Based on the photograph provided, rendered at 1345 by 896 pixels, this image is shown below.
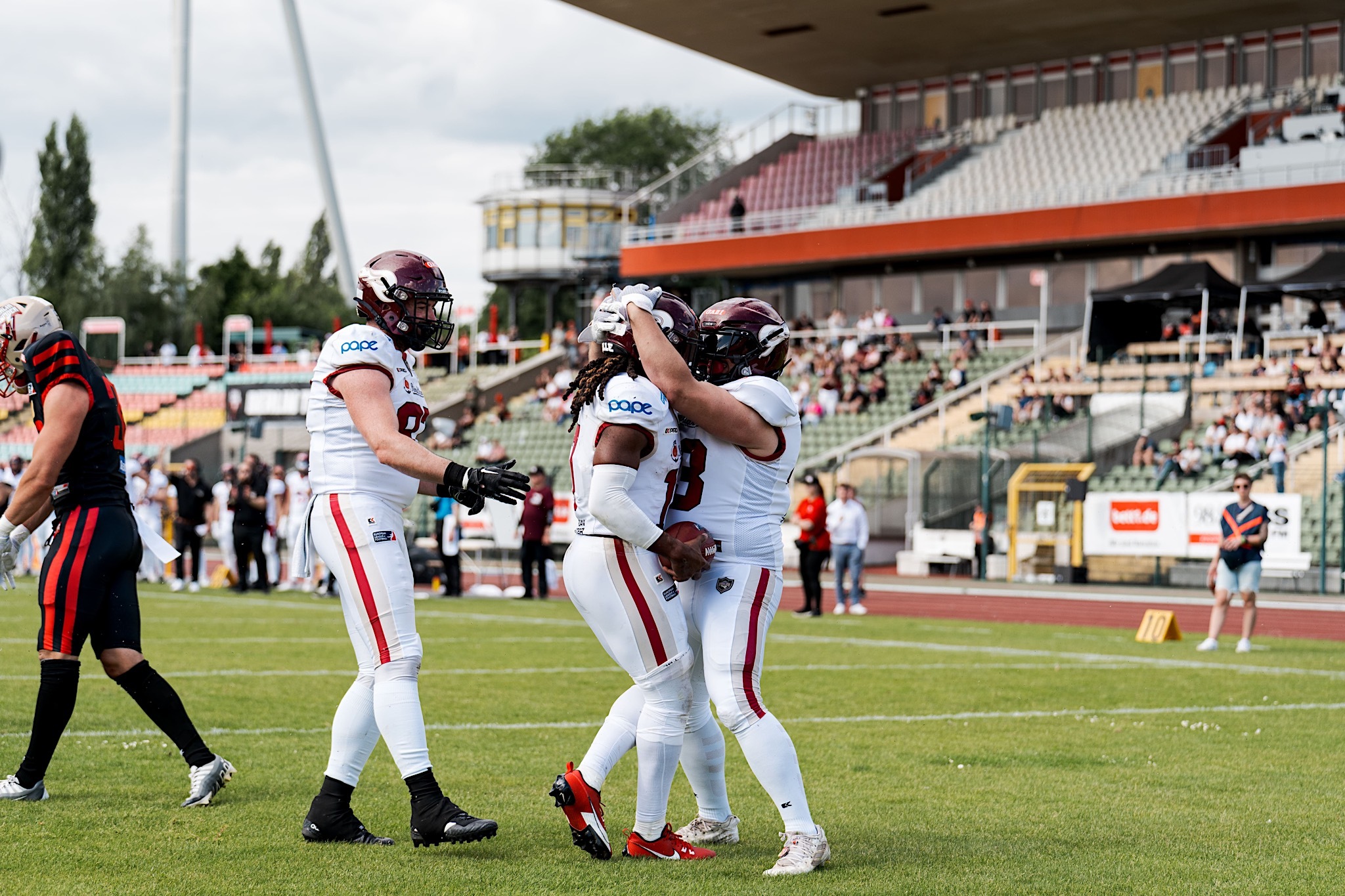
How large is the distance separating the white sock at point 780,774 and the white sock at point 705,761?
38cm

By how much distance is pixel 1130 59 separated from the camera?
45.0m

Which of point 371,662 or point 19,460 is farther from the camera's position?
point 19,460

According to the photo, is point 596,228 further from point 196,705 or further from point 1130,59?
point 196,705

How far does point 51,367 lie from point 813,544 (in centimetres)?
1461

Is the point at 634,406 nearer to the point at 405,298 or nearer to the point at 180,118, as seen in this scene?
the point at 405,298

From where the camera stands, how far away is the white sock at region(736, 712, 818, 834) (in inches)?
212

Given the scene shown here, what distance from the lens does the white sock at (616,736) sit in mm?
5660

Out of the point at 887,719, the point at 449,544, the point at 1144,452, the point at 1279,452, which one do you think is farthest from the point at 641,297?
the point at 1144,452

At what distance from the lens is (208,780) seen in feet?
21.0

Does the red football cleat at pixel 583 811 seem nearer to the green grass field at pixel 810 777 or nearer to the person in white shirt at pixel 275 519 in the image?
the green grass field at pixel 810 777

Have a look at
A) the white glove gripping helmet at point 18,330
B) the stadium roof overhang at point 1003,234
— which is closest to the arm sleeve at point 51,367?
the white glove gripping helmet at point 18,330

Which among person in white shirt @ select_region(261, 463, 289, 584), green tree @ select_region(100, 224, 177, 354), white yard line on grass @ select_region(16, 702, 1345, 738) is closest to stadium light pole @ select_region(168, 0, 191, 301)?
green tree @ select_region(100, 224, 177, 354)

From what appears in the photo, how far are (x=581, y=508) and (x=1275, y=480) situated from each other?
69.4ft

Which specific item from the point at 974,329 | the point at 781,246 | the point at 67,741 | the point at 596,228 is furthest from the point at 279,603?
the point at 596,228
